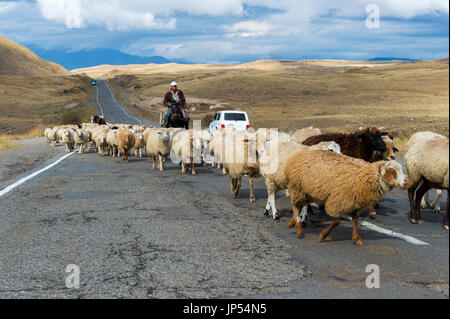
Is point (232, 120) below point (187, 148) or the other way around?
the other way around

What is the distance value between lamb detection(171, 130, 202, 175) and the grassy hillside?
159660mm

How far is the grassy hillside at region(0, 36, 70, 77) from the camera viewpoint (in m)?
165

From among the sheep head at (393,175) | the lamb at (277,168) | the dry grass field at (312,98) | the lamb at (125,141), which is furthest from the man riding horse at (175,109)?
the dry grass field at (312,98)

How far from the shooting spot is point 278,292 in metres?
4.49

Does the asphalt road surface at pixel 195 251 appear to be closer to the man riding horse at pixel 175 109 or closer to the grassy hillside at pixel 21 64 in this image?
the man riding horse at pixel 175 109

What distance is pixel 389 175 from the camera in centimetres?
570

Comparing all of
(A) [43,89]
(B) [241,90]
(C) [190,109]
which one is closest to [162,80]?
(A) [43,89]

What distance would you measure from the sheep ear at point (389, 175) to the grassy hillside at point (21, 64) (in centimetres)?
16920

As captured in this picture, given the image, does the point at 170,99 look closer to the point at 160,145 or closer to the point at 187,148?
the point at 160,145

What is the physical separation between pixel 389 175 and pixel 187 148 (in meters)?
9.13

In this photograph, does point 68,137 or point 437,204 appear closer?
point 437,204

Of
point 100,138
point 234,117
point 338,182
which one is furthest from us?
point 234,117

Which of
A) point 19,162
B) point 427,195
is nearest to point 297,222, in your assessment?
point 427,195
